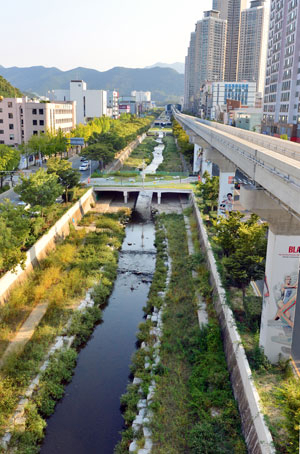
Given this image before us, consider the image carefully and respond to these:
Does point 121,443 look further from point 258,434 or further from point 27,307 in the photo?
point 27,307

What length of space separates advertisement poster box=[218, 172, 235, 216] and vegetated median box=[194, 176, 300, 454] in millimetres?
5593

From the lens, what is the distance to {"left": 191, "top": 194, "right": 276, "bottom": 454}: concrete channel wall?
1121cm

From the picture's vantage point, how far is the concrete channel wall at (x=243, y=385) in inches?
441

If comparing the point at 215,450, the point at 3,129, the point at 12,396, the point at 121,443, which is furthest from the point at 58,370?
the point at 3,129

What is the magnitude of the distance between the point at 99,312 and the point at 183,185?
28342 millimetres

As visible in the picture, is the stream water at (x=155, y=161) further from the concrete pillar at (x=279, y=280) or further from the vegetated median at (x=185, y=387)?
the concrete pillar at (x=279, y=280)

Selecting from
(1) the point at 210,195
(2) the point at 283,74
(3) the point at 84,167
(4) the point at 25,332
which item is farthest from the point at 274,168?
(2) the point at 283,74

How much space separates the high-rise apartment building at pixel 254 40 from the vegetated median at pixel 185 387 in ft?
611

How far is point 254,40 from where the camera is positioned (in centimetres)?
19188

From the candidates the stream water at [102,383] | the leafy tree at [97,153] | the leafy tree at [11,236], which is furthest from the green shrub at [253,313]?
the leafy tree at [97,153]

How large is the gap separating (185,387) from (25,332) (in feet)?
26.9

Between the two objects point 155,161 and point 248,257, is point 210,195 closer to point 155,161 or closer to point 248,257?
point 248,257

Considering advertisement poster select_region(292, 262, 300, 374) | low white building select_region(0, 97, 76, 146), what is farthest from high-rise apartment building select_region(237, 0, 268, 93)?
advertisement poster select_region(292, 262, 300, 374)

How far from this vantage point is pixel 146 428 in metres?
13.6
